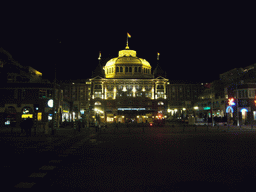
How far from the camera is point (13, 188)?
6.39m

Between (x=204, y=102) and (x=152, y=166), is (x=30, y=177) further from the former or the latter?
(x=204, y=102)

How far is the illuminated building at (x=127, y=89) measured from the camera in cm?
9782

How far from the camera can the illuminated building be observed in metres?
97.8

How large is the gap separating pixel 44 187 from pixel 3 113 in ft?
157

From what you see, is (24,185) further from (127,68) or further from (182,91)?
(182,91)

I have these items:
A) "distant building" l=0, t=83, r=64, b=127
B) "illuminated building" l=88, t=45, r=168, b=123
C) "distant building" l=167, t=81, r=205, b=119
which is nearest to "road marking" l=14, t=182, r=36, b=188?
"distant building" l=0, t=83, r=64, b=127

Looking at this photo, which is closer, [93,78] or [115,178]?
[115,178]

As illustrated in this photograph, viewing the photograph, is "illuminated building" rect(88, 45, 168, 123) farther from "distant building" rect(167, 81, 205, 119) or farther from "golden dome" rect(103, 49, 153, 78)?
"distant building" rect(167, 81, 205, 119)

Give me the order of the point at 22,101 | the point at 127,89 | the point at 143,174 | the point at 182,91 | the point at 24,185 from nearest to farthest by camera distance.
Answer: the point at 24,185 < the point at 143,174 < the point at 22,101 < the point at 127,89 < the point at 182,91

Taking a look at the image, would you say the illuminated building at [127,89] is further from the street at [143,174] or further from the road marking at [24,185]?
the road marking at [24,185]

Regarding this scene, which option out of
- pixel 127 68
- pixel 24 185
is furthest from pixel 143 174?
pixel 127 68

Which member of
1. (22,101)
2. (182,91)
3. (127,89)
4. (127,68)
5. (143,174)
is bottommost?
(143,174)

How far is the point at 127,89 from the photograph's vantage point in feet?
342

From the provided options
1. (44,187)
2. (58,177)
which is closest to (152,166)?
(58,177)
